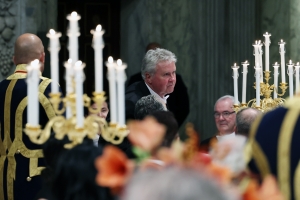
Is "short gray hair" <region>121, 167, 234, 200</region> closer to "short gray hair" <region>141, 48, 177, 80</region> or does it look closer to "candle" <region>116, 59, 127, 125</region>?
"candle" <region>116, 59, 127, 125</region>

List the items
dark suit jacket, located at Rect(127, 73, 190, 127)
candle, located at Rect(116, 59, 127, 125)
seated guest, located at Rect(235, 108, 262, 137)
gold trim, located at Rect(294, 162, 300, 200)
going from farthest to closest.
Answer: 1. dark suit jacket, located at Rect(127, 73, 190, 127)
2. seated guest, located at Rect(235, 108, 262, 137)
3. candle, located at Rect(116, 59, 127, 125)
4. gold trim, located at Rect(294, 162, 300, 200)

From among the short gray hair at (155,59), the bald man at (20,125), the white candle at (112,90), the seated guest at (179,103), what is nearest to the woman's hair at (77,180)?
the white candle at (112,90)

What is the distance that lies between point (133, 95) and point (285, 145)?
3918 millimetres

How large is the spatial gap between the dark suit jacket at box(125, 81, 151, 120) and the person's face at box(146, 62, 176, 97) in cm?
8

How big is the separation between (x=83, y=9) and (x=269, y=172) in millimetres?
8295

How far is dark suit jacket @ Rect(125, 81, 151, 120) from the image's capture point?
668 centimetres

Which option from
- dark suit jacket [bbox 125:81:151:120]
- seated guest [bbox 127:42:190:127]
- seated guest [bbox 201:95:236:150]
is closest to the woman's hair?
dark suit jacket [bbox 125:81:151:120]

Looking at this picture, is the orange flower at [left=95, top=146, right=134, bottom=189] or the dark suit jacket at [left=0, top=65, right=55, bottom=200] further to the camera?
the dark suit jacket at [left=0, top=65, right=55, bottom=200]

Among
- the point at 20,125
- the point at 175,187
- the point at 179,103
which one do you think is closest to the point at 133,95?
the point at 20,125

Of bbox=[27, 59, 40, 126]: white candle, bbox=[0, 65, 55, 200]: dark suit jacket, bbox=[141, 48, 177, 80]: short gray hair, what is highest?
bbox=[141, 48, 177, 80]: short gray hair

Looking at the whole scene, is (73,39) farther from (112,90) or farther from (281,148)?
(281,148)

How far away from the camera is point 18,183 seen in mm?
6578

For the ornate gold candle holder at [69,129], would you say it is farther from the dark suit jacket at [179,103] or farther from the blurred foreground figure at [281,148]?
the dark suit jacket at [179,103]

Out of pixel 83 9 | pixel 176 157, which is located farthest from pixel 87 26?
pixel 176 157
